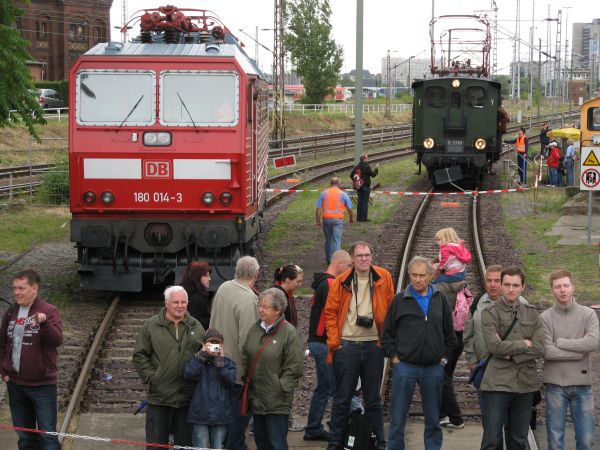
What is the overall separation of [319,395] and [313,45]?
59811 millimetres

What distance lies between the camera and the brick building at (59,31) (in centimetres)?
6419

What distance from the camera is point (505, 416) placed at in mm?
7820

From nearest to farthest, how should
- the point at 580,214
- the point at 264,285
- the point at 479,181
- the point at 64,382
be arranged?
the point at 64,382
the point at 264,285
the point at 580,214
the point at 479,181

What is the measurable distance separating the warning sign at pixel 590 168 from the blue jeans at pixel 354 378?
11.2 m

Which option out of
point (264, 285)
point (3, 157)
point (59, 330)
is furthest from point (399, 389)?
point (3, 157)

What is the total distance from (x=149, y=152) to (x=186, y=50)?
153 centimetres

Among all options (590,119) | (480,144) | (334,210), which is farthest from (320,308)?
(480,144)

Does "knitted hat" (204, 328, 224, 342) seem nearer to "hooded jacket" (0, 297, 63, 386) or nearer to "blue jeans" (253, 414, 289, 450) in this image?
"blue jeans" (253, 414, 289, 450)

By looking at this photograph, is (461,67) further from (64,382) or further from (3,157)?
(64,382)

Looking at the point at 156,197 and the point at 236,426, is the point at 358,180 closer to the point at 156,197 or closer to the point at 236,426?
the point at 156,197

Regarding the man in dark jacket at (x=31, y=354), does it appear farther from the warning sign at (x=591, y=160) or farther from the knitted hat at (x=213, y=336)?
the warning sign at (x=591, y=160)

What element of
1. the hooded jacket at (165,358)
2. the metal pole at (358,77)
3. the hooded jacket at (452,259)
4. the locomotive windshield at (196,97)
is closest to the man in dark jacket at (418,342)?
the hooded jacket at (452,259)

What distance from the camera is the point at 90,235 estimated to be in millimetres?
13883

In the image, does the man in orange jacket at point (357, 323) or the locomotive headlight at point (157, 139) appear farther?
the locomotive headlight at point (157, 139)
